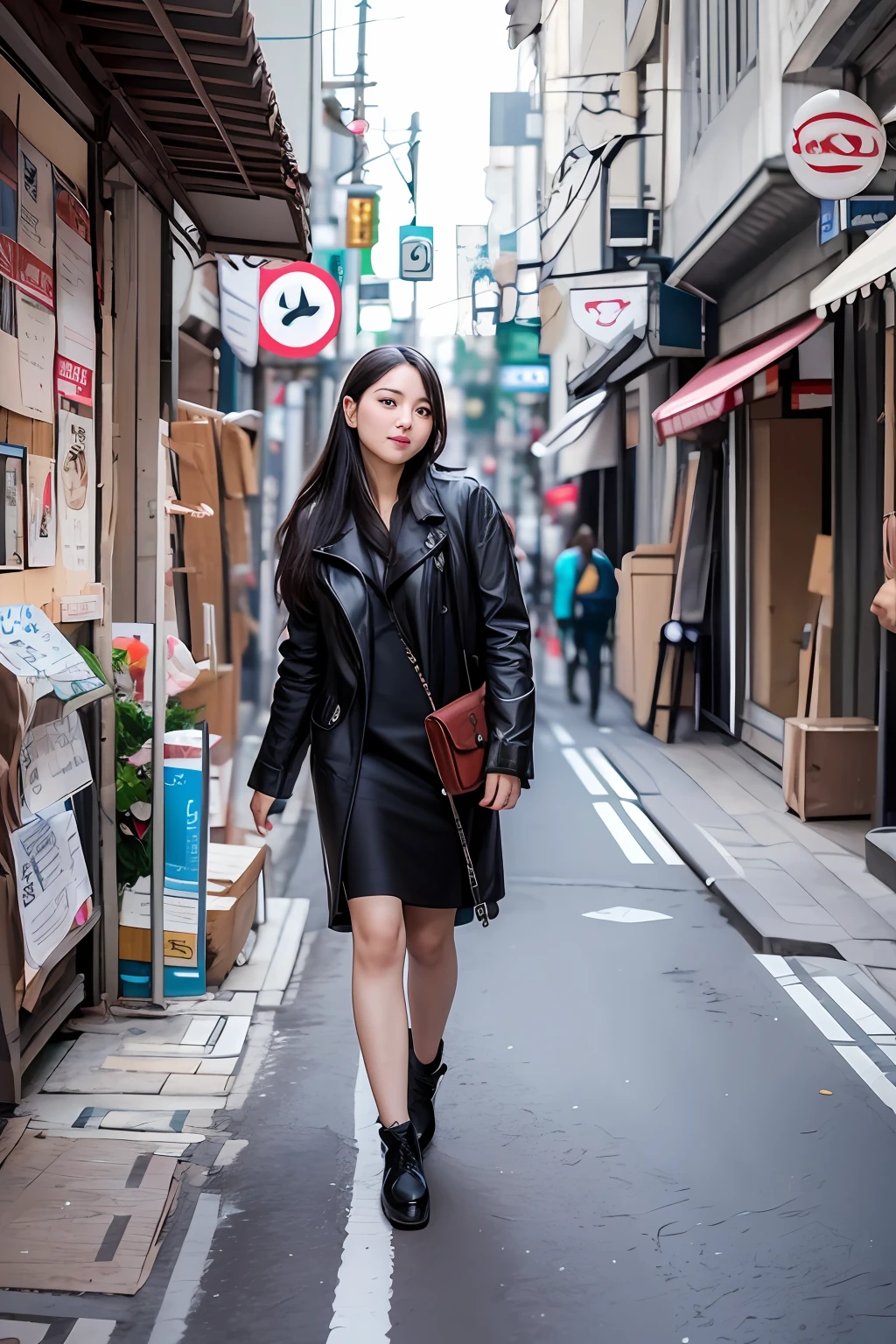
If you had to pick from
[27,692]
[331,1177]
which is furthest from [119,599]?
[331,1177]

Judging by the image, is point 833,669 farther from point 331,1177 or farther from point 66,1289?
point 66,1289

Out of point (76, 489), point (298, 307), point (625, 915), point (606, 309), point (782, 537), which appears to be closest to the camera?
point (76, 489)

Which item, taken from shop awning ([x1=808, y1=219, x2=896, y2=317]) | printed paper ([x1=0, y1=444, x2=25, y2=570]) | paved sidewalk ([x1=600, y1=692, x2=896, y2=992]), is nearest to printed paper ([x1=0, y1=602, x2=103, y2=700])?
printed paper ([x1=0, y1=444, x2=25, y2=570])

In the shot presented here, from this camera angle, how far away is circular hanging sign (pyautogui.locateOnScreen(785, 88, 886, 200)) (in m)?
6.78

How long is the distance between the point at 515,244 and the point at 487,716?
9754 millimetres

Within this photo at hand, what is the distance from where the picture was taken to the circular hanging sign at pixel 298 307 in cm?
875

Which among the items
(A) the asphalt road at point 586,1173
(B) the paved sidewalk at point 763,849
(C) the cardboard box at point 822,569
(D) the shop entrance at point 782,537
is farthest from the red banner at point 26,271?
(D) the shop entrance at point 782,537

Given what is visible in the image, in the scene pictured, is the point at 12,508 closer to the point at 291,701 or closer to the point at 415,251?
the point at 291,701

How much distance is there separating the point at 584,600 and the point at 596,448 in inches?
95.0

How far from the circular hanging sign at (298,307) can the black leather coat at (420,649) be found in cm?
581

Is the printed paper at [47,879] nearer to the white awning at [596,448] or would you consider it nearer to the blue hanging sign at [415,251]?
the blue hanging sign at [415,251]

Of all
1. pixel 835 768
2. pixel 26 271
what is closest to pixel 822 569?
pixel 835 768

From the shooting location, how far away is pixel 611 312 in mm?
11180

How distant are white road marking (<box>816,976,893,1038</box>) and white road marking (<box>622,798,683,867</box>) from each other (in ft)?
6.33
